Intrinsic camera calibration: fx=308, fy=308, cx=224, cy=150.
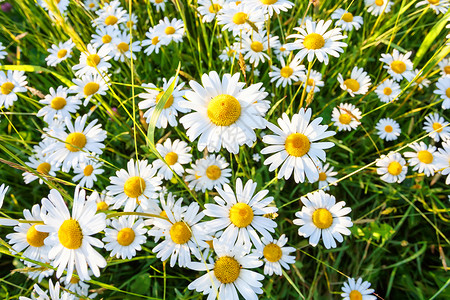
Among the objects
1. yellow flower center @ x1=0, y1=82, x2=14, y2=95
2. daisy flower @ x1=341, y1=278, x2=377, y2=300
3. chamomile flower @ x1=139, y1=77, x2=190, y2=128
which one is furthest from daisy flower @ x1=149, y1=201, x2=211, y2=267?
yellow flower center @ x1=0, y1=82, x2=14, y2=95

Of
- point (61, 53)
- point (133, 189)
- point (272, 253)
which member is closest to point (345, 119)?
point (272, 253)

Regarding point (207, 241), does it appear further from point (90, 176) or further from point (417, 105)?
point (417, 105)

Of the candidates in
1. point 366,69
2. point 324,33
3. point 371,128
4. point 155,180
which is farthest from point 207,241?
point 366,69

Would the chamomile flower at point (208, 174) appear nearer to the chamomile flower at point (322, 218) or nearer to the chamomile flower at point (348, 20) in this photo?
the chamomile flower at point (322, 218)

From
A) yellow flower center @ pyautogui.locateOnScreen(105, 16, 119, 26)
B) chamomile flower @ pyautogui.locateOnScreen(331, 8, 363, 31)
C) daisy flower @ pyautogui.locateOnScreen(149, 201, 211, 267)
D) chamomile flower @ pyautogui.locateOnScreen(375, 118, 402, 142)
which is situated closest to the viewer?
daisy flower @ pyautogui.locateOnScreen(149, 201, 211, 267)

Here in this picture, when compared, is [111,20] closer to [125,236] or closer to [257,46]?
[257,46]

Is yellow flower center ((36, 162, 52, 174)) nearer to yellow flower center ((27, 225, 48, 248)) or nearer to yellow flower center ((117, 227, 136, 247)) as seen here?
yellow flower center ((27, 225, 48, 248))

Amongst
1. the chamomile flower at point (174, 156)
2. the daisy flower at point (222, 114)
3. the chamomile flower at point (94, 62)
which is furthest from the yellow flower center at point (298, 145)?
the chamomile flower at point (94, 62)
